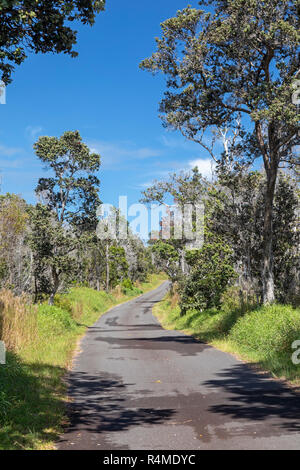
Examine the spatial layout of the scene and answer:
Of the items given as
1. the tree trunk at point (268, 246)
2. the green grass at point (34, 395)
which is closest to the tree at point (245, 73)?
Result: the tree trunk at point (268, 246)

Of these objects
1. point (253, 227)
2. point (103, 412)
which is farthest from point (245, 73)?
point (103, 412)

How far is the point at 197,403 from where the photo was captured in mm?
7844

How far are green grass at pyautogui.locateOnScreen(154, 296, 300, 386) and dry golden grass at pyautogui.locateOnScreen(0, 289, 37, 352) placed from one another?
20.3ft

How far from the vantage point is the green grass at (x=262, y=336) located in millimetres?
10891

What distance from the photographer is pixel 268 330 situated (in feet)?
43.5

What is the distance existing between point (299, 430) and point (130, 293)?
61.4m

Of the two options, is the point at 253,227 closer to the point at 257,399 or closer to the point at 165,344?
the point at 165,344

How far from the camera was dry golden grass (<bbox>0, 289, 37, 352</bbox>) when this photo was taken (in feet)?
39.9

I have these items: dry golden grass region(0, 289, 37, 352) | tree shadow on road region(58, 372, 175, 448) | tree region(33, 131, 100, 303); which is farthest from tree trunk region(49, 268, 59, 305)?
tree shadow on road region(58, 372, 175, 448)

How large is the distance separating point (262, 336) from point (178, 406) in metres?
6.28
